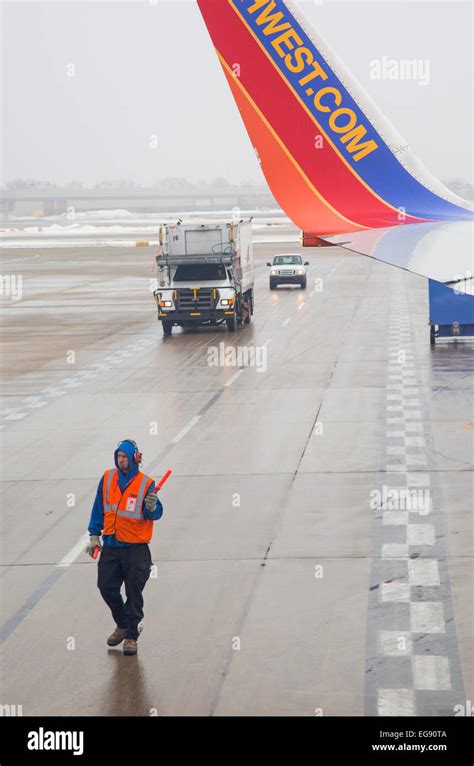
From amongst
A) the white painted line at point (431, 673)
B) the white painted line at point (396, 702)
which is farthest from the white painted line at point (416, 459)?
the white painted line at point (396, 702)

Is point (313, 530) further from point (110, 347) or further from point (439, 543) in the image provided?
point (110, 347)

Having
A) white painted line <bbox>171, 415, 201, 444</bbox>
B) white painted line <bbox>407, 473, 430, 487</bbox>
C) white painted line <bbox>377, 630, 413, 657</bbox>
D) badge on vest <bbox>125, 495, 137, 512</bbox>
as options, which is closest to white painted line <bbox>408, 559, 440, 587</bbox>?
white painted line <bbox>377, 630, 413, 657</bbox>

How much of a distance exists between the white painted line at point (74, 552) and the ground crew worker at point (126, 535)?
3027 millimetres

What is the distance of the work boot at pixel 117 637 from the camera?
1207 cm

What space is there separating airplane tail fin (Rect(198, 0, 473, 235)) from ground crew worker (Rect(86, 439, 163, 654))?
3535mm

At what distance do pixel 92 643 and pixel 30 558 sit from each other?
3.27 m

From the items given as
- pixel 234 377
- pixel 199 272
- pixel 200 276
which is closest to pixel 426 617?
pixel 234 377

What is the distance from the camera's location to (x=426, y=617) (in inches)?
491

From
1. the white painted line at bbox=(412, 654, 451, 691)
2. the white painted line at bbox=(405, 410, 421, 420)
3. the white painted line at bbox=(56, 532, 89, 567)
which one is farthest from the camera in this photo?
the white painted line at bbox=(405, 410, 421, 420)

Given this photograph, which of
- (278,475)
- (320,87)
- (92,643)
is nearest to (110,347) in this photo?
(278,475)

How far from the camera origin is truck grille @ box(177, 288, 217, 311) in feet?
127

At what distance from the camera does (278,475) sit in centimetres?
1927

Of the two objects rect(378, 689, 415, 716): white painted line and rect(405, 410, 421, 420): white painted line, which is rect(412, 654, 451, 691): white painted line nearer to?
rect(378, 689, 415, 716): white painted line
